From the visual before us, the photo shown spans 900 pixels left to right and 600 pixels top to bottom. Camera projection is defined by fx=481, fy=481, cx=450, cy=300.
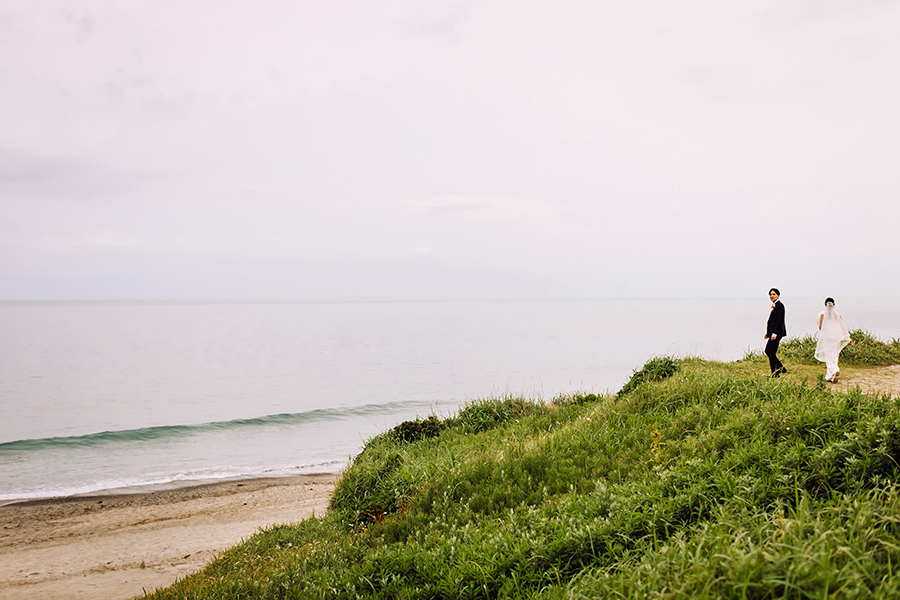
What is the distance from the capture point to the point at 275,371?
4947cm

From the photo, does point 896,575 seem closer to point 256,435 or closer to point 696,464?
point 696,464

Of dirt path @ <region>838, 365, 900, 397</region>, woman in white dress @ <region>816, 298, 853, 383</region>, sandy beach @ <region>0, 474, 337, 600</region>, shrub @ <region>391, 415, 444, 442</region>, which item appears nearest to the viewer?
sandy beach @ <region>0, 474, 337, 600</region>

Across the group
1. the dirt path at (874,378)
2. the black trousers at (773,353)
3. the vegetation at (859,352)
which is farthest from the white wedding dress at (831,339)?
the vegetation at (859,352)

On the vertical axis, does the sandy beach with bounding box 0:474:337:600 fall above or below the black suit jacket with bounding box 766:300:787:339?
below

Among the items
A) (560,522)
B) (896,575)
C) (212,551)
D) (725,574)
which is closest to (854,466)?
(896,575)

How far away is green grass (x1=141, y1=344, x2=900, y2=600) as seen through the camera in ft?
11.6

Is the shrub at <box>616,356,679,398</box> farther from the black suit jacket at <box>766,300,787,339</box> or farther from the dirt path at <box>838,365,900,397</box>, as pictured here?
the dirt path at <box>838,365,900,397</box>

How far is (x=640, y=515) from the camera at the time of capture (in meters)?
5.20

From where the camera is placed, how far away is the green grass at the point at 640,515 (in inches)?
→ 139

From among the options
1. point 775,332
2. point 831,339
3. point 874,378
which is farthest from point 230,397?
point 874,378

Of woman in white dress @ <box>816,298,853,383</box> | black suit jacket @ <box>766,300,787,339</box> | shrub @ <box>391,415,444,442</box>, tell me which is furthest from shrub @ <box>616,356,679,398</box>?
shrub @ <box>391,415,444,442</box>

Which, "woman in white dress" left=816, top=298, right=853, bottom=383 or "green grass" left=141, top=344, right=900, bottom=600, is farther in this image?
"woman in white dress" left=816, top=298, right=853, bottom=383

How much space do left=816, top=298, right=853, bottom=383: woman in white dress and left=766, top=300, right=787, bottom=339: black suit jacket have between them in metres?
1.29

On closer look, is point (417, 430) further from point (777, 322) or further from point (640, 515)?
point (777, 322)
